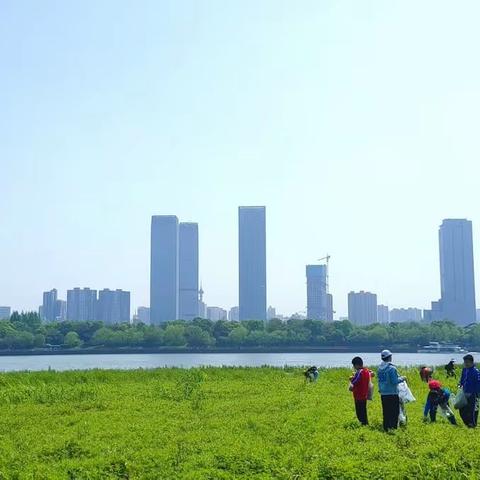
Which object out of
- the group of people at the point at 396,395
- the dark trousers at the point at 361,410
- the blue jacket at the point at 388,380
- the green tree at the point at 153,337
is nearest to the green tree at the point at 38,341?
the green tree at the point at 153,337

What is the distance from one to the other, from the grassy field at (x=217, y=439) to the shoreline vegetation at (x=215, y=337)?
119m

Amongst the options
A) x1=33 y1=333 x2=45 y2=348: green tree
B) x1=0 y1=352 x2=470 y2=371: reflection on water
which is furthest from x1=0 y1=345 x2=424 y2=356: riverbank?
x1=33 y1=333 x2=45 y2=348: green tree

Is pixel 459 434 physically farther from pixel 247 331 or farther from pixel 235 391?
pixel 247 331

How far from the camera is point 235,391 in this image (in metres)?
23.5

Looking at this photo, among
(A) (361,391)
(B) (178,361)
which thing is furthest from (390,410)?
(B) (178,361)

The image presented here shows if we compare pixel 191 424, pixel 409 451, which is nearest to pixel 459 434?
pixel 409 451

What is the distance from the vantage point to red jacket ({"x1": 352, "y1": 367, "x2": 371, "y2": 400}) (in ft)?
48.5

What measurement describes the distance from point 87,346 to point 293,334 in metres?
47.2

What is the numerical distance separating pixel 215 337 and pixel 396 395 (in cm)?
13613

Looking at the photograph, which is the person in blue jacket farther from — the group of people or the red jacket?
the red jacket

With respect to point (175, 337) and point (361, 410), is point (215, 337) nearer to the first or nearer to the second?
point (175, 337)

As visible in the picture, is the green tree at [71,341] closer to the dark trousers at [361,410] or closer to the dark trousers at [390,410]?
the dark trousers at [361,410]

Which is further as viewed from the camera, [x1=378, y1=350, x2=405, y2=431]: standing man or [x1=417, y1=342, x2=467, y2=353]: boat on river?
[x1=417, y1=342, x2=467, y2=353]: boat on river

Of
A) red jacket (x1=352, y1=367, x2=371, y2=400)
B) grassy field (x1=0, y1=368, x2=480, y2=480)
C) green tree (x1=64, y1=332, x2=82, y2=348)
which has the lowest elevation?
green tree (x1=64, y1=332, x2=82, y2=348)
